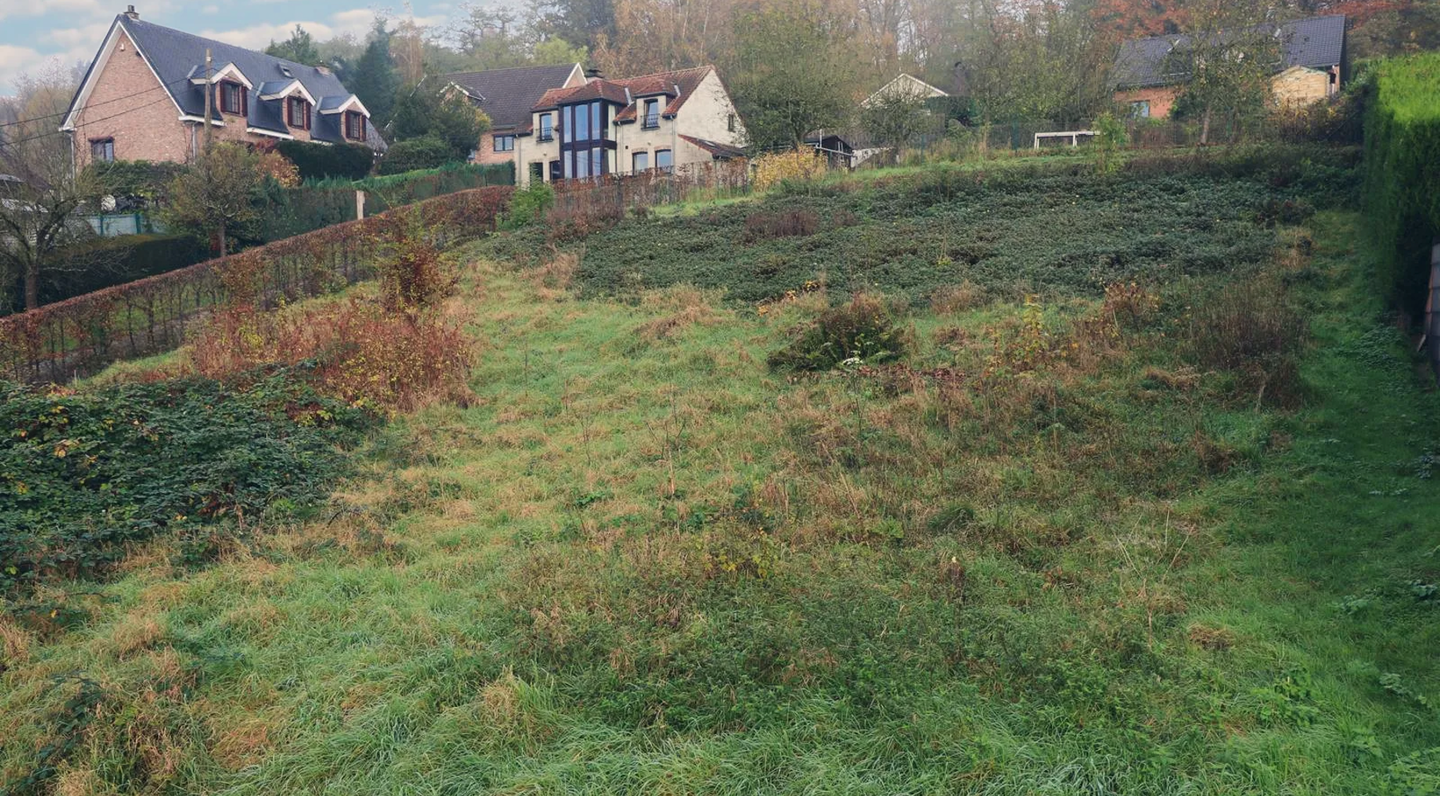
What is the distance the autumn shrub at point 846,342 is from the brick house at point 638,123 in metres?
28.0

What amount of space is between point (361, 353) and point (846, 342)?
20.2 feet

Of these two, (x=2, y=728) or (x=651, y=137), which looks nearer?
(x=2, y=728)

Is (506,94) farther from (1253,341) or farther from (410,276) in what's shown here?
(1253,341)

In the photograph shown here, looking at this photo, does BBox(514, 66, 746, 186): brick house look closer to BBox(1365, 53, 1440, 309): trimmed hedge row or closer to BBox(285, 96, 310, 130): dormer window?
BBox(285, 96, 310, 130): dormer window

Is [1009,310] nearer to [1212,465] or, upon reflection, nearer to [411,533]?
[1212,465]

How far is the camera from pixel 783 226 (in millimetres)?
18953

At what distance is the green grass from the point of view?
14.4 ft

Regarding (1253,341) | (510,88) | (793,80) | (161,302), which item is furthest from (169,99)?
(1253,341)

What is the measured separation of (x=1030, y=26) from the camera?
3178cm

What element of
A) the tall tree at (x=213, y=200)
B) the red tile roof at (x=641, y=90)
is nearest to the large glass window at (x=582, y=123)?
the red tile roof at (x=641, y=90)

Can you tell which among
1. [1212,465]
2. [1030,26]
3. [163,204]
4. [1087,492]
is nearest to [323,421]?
[1087,492]

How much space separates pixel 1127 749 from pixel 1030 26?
32.2 metres

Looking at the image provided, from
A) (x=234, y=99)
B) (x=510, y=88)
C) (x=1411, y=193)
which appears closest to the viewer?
(x=1411, y=193)

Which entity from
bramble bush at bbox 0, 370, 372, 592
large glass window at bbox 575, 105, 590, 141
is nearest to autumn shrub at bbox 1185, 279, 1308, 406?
bramble bush at bbox 0, 370, 372, 592
